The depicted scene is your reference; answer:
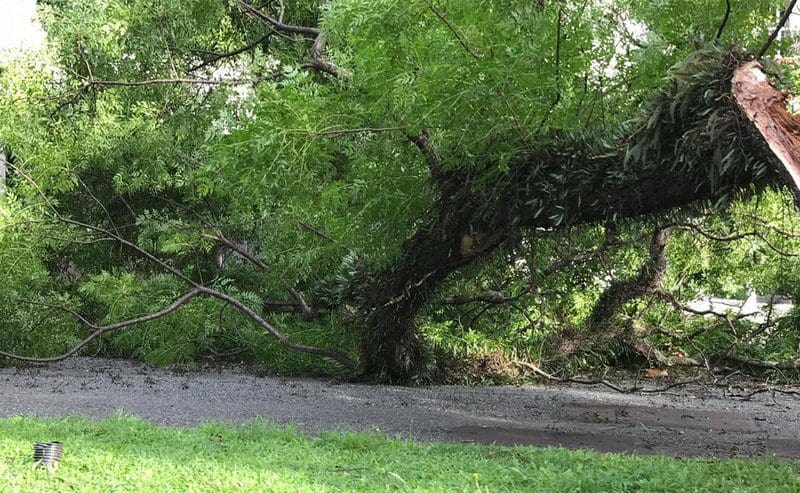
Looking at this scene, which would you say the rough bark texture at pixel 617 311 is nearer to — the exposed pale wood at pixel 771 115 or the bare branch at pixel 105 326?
the bare branch at pixel 105 326

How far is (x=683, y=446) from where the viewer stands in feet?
15.9

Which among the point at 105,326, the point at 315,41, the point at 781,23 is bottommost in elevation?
the point at 105,326

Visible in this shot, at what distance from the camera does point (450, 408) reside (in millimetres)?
6191

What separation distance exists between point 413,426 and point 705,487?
A: 7.78 ft

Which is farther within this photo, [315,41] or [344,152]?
[315,41]

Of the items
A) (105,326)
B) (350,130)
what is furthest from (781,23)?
(105,326)

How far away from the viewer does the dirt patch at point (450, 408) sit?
5035 millimetres

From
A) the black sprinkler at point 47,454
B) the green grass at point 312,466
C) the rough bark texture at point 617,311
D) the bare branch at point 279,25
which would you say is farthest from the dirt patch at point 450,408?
the bare branch at point 279,25

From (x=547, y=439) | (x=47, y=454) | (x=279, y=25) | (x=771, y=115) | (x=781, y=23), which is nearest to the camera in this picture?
(x=47, y=454)

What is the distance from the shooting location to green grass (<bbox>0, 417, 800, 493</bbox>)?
3.04 m

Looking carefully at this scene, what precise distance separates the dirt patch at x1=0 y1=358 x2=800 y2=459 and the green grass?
72cm

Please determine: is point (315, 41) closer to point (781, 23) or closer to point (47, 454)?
point (781, 23)

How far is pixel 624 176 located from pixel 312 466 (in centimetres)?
243

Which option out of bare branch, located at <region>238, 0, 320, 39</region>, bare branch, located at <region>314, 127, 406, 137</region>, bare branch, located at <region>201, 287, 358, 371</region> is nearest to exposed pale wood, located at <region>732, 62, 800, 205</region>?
bare branch, located at <region>314, 127, 406, 137</region>
